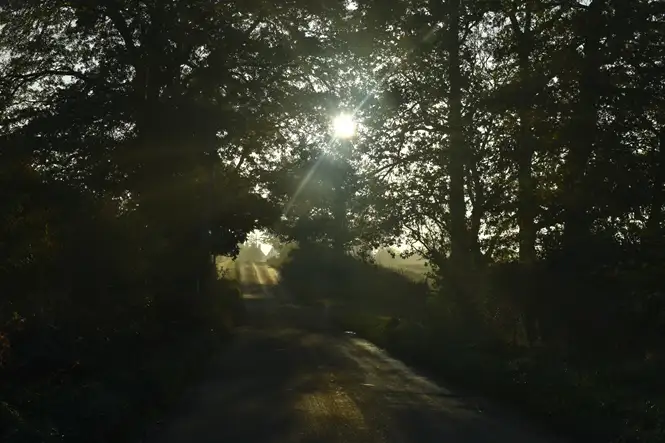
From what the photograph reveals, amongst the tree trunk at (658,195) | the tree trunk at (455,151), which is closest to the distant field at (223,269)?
the tree trunk at (455,151)

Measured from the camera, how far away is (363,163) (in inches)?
1156

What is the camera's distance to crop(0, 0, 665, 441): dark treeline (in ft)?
48.3

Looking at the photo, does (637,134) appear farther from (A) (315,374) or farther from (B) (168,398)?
(B) (168,398)

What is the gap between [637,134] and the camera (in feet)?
71.9

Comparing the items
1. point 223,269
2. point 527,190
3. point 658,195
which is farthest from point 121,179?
point 223,269

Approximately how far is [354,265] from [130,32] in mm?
46270

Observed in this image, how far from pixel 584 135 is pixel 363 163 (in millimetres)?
10053

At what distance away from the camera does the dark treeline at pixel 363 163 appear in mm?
14711

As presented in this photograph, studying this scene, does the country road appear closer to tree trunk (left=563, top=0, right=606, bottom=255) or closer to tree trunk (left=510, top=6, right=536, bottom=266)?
tree trunk (left=510, top=6, right=536, bottom=266)

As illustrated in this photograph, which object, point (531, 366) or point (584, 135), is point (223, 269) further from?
point (531, 366)

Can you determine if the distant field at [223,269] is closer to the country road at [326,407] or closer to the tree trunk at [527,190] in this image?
the country road at [326,407]

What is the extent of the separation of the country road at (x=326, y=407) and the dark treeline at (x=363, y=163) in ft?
3.54

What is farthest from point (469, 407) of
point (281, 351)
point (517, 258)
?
point (281, 351)

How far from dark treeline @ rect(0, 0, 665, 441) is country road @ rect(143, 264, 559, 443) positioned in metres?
1.08
